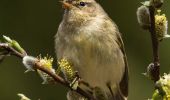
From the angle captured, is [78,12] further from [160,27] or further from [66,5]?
[160,27]

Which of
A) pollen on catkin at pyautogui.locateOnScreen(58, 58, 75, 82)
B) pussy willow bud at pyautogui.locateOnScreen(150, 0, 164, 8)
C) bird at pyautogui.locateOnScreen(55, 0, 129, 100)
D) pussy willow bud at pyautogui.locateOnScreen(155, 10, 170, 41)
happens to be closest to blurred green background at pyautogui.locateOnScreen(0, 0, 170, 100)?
bird at pyautogui.locateOnScreen(55, 0, 129, 100)

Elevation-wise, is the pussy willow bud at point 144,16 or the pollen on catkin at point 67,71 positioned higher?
the pussy willow bud at point 144,16

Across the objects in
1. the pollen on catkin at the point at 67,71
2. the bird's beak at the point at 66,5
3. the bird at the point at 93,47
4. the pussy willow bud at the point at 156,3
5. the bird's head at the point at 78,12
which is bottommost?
the bird at the point at 93,47

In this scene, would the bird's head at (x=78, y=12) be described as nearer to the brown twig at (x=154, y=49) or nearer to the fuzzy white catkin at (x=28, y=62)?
the fuzzy white catkin at (x=28, y=62)

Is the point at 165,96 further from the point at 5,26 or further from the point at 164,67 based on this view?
the point at 5,26

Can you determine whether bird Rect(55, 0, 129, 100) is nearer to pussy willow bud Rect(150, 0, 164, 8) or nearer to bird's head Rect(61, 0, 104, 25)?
bird's head Rect(61, 0, 104, 25)

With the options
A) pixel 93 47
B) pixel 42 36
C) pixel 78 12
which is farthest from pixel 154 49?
pixel 42 36

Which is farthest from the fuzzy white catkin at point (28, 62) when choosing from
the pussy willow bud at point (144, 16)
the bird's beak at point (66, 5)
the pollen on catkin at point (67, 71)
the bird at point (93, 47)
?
the bird's beak at point (66, 5)

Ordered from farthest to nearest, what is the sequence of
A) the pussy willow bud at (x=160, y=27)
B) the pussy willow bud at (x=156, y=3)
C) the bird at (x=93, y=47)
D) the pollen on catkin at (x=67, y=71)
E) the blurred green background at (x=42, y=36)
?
the blurred green background at (x=42, y=36) → the bird at (x=93, y=47) → the pollen on catkin at (x=67, y=71) → the pussy willow bud at (x=160, y=27) → the pussy willow bud at (x=156, y=3)
